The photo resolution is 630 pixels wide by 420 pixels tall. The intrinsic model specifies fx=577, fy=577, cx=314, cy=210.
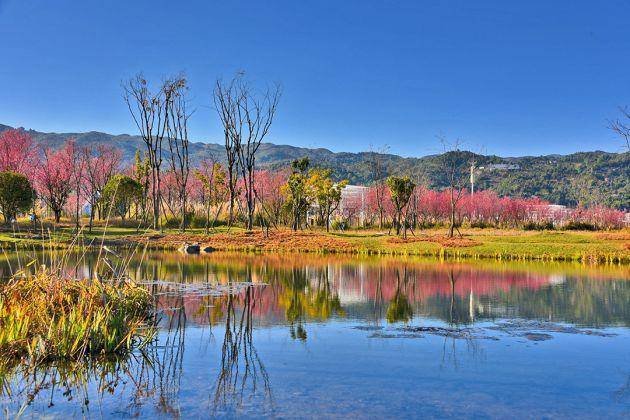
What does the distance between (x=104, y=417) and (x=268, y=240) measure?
109ft

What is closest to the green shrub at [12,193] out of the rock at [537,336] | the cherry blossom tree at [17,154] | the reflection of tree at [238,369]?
the cherry blossom tree at [17,154]

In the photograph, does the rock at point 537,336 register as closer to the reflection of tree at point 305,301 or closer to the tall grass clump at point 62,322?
the reflection of tree at point 305,301

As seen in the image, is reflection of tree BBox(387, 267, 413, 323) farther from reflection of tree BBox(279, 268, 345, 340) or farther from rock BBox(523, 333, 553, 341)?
rock BBox(523, 333, 553, 341)

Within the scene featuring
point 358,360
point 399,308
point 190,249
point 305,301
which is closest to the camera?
point 358,360

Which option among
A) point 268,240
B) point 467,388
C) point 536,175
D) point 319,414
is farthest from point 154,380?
point 536,175

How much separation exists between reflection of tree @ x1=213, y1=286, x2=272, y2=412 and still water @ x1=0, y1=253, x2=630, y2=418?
0.03m

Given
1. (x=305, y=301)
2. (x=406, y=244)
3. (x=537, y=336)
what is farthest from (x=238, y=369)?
(x=406, y=244)

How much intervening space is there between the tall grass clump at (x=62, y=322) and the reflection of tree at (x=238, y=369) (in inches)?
61.5

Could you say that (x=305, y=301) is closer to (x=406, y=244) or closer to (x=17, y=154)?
(x=406, y=244)

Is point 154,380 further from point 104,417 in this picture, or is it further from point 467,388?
point 467,388

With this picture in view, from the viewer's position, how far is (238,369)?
8.78m

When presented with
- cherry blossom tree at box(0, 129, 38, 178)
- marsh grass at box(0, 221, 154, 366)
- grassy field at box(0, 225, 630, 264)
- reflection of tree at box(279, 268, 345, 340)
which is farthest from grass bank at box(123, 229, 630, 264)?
marsh grass at box(0, 221, 154, 366)

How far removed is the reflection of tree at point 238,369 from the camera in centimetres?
746

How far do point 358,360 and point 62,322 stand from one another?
15.3ft
